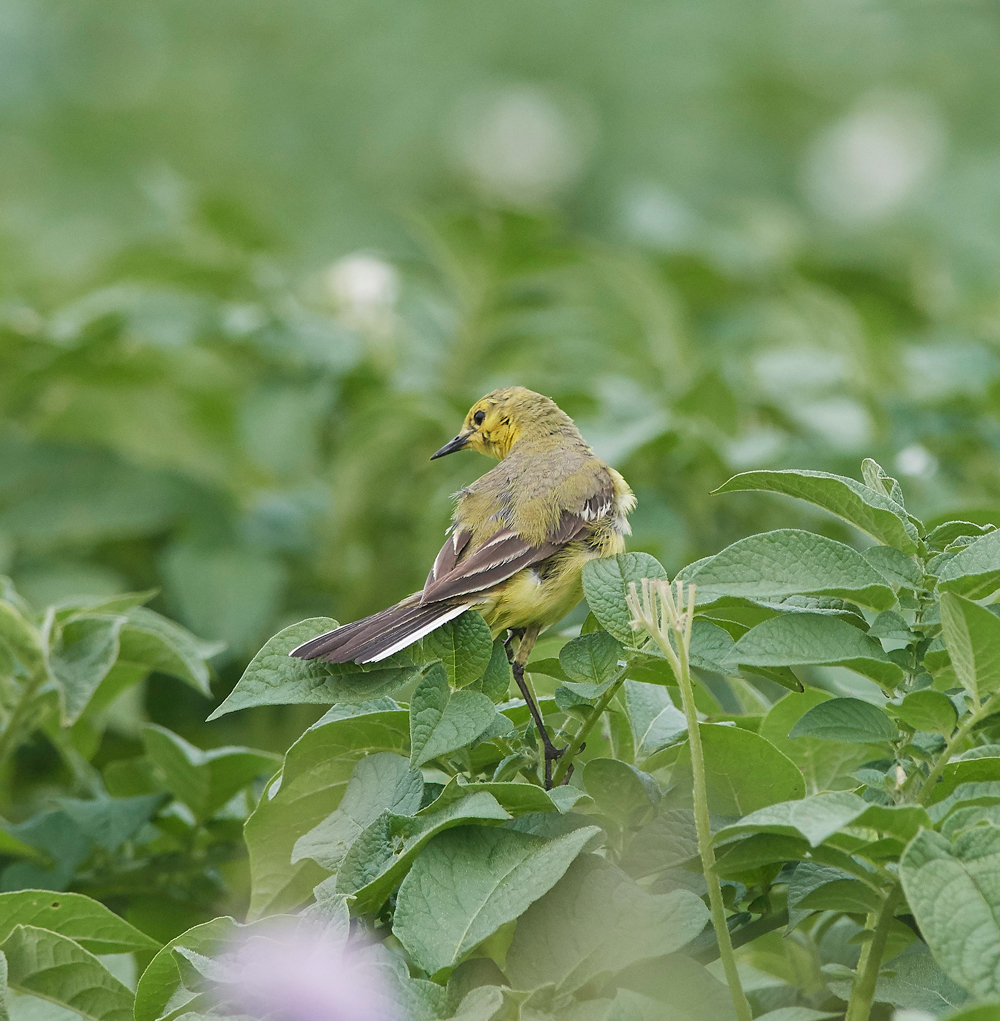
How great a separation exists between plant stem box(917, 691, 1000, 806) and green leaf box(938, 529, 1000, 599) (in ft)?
0.34

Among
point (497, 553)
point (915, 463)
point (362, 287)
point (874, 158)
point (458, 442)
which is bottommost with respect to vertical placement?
point (497, 553)

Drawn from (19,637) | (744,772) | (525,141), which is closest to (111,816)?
(19,637)

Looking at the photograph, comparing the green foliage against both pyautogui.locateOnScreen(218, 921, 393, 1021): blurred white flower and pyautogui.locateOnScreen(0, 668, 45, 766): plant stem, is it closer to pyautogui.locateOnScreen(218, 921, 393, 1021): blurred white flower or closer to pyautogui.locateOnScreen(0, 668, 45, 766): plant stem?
pyautogui.locateOnScreen(218, 921, 393, 1021): blurred white flower

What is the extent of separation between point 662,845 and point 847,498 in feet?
1.27

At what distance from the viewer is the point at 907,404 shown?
10.3 ft

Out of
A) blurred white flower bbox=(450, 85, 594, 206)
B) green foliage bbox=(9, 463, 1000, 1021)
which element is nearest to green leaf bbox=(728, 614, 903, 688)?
green foliage bbox=(9, 463, 1000, 1021)

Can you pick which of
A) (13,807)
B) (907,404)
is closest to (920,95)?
(907,404)

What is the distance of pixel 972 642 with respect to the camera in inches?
45.9

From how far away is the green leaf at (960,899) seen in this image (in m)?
1.03

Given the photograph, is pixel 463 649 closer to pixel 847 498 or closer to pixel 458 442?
pixel 847 498

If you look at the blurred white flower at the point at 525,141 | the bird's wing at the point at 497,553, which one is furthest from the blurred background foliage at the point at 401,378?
the blurred white flower at the point at 525,141

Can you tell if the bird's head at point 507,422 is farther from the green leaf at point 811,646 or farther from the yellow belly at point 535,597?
the green leaf at point 811,646

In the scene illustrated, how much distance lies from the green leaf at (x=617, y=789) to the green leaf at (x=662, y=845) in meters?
0.02

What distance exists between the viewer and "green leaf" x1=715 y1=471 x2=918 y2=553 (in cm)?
125
